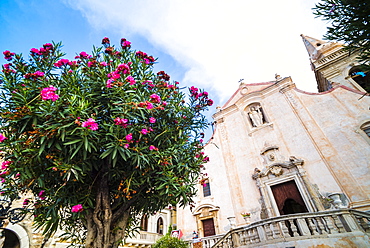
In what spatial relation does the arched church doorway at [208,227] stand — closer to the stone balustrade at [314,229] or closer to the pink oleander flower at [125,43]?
the stone balustrade at [314,229]

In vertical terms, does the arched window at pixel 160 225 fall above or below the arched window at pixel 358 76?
below

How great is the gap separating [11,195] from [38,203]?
1342 mm

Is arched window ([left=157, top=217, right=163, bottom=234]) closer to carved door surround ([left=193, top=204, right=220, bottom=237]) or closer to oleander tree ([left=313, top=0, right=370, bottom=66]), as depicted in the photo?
carved door surround ([left=193, top=204, right=220, bottom=237])

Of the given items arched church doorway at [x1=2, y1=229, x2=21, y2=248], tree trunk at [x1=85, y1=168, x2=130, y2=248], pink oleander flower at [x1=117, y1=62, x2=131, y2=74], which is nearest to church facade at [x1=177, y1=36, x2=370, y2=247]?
tree trunk at [x1=85, y1=168, x2=130, y2=248]

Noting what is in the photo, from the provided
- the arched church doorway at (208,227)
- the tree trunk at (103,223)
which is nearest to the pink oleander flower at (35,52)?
the tree trunk at (103,223)

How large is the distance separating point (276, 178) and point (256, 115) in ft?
16.7

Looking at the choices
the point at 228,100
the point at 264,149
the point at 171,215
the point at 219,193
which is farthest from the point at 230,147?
the point at 171,215

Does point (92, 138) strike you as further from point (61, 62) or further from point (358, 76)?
point (358, 76)

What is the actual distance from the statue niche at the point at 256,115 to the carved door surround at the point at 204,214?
6.89 meters

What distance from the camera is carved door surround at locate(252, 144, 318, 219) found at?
33.1ft

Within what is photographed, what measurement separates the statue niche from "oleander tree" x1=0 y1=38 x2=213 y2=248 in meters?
9.95

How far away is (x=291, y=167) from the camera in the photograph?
11031 mm

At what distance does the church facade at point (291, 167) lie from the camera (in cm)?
680

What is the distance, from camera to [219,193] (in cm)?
1303
